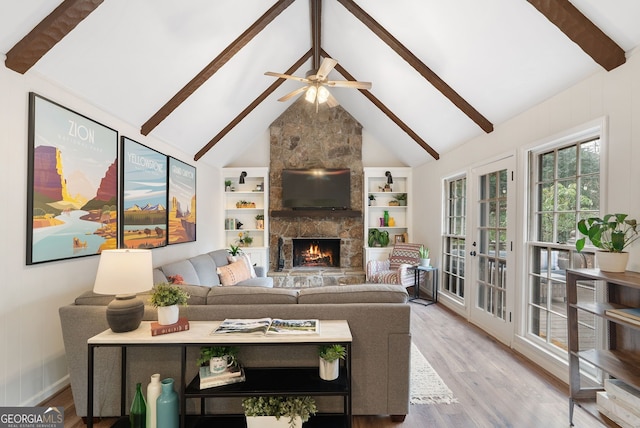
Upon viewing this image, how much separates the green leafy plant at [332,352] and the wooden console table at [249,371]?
0.20 ft

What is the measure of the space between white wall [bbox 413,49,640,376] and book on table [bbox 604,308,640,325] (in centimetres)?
40

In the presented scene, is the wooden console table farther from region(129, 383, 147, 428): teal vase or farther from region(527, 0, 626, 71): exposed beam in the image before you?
region(527, 0, 626, 71): exposed beam

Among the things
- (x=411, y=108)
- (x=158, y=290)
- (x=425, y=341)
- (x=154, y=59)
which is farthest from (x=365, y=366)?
(x=411, y=108)

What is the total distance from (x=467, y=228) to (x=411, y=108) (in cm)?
187

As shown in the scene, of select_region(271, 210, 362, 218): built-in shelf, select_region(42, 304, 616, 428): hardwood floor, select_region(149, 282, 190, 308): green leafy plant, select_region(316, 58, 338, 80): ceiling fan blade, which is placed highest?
select_region(316, 58, 338, 80): ceiling fan blade

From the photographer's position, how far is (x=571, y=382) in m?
2.16

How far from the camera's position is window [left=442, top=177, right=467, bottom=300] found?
4.75 metres

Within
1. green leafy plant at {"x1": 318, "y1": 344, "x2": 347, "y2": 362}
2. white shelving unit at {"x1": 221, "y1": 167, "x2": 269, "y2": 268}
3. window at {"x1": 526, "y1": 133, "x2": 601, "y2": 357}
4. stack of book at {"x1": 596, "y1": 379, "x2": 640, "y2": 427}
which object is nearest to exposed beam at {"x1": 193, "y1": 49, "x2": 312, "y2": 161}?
white shelving unit at {"x1": 221, "y1": 167, "x2": 269, "y2": 268}

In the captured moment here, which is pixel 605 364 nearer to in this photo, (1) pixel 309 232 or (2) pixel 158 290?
(2) pixel 158 290

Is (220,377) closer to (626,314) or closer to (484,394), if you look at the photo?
(484,394)

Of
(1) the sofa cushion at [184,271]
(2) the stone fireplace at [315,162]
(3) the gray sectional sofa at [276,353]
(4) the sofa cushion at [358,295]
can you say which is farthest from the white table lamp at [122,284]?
(2) the stone fireplace at [315,162]

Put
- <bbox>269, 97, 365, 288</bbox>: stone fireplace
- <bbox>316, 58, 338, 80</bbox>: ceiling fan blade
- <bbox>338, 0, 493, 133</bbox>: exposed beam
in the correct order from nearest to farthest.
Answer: <bbox>316, 58, 338, 80</bbox>: ceiling fan blade → <bbox>338, 0, 493, 133</bbox>: exposed beam → <bbox>269, 97, 365, 288</bbox>: stone fireplace

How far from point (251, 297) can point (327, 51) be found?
14.0 ft

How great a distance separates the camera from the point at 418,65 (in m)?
3.64
